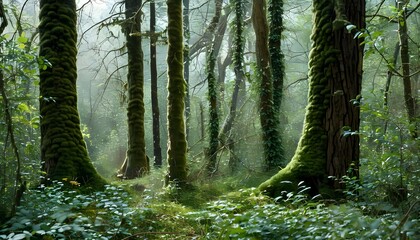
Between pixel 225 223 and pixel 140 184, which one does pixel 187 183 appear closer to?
pixel 140 184

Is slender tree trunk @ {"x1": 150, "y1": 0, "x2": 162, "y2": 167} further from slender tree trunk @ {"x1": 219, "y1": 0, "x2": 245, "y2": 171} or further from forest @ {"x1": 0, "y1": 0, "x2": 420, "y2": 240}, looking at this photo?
slender tree trunk @ {"x1": 219, "y1": 0, "x2": 245, "y2": 171}

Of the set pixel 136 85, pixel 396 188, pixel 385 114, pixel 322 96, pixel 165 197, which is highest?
pixel 136 85

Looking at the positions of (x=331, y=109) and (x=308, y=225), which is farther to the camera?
(x=331, y=109)

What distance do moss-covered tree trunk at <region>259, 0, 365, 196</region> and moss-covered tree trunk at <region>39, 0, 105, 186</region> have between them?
3.24 m

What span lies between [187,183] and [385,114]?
5.32m

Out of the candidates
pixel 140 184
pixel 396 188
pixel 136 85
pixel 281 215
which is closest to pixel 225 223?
pixel 281 215

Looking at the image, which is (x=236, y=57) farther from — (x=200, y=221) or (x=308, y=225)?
(x=308, y=225)

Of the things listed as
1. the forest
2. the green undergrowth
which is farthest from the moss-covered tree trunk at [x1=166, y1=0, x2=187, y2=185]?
the green undergrowth

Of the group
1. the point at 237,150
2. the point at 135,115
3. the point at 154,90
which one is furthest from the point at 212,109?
the point at 154,90

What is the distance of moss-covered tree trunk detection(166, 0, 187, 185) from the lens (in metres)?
9.13

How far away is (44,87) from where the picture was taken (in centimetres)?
750

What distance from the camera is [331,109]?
6.74 metres

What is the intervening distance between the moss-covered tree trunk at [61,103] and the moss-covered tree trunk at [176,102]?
7.04 ft

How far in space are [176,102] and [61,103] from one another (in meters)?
2.70
